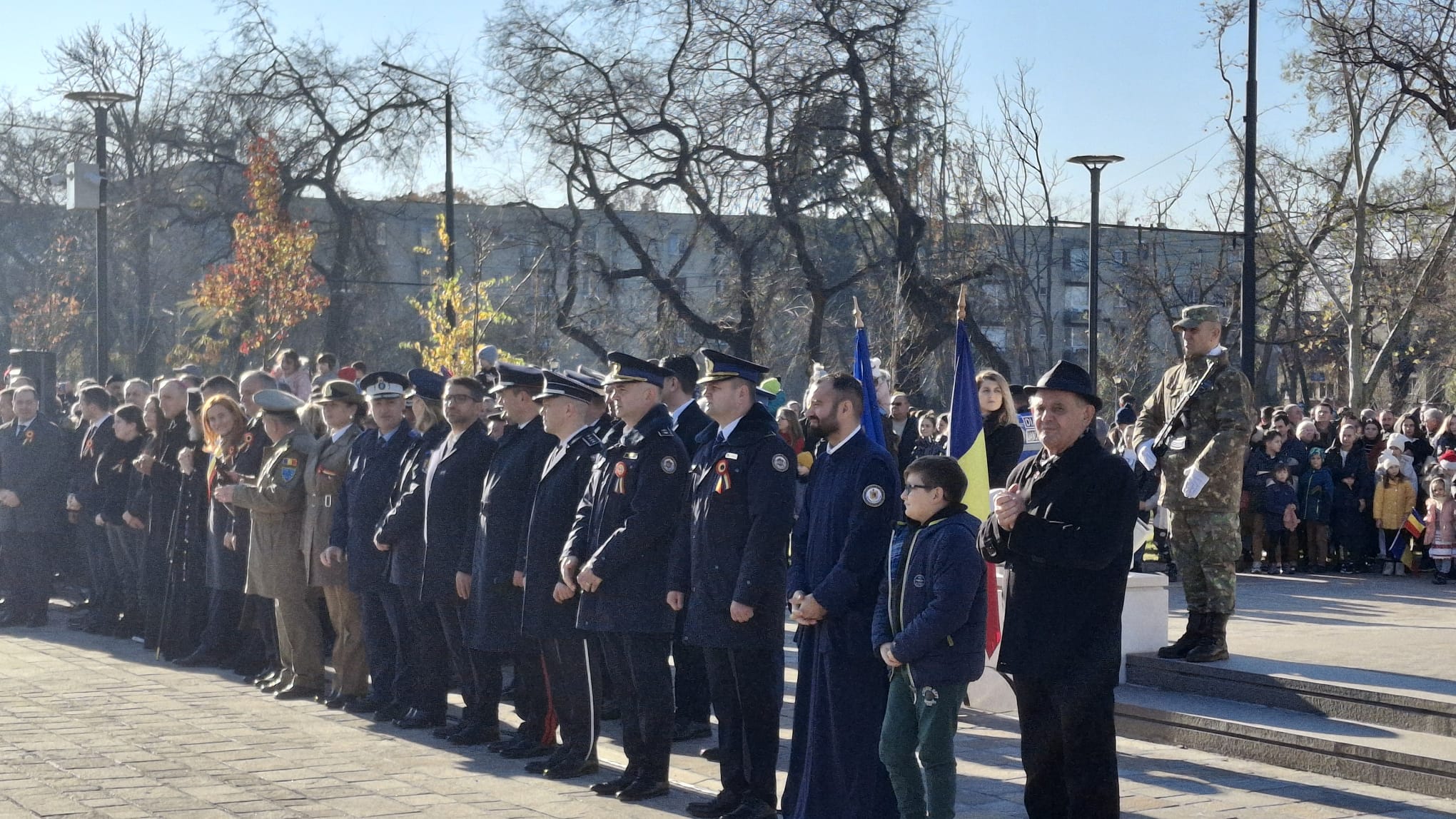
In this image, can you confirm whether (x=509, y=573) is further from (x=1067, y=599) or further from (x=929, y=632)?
(x=1067, y=599)

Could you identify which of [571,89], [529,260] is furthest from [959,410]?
[529,260]

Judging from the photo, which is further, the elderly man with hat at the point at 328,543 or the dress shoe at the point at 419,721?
the elderly man with hat at the point at 328,543

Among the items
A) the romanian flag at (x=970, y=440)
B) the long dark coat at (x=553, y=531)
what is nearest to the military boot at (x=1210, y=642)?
the romanian flag at (x=970, y=440)

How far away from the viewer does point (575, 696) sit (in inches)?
316

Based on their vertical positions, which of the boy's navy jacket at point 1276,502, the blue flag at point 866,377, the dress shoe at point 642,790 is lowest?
the dress shoe at point 642,790

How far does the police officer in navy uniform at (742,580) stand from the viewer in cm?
688

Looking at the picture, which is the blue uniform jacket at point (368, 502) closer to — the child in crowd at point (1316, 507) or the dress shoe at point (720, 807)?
the dress shoe at point (720, 807)

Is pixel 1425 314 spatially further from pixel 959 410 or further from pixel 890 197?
pixel 959 410

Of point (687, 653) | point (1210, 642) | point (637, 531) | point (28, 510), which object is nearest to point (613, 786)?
point (637, 531)

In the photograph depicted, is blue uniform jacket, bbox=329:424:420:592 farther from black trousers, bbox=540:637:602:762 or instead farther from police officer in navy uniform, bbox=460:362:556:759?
black trousers, bbox=540:637:602:762

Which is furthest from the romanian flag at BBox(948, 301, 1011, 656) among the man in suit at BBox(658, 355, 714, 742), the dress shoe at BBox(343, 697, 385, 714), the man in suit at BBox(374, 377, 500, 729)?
the dress shoe at BBox(343, 697, 385, 714)

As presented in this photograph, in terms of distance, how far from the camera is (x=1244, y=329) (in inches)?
786

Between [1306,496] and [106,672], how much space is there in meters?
11.9

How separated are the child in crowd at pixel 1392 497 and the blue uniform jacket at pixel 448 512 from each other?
35.4 feet
